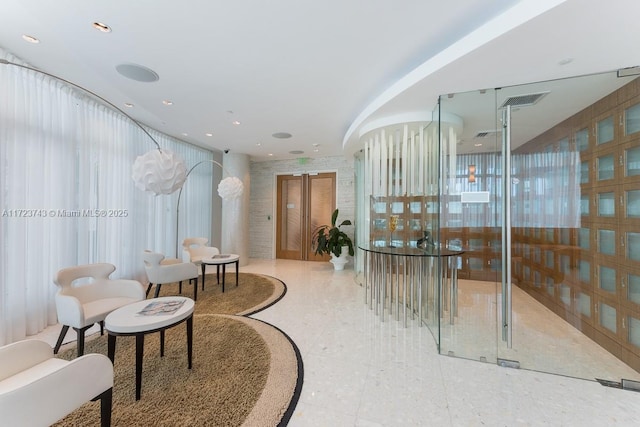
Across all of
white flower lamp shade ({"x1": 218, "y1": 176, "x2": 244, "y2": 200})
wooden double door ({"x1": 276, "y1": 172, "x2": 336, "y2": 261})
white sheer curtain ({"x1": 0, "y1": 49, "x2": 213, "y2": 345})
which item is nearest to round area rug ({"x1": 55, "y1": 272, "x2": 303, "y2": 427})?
white sheer curtain ({"x1": 0, "y1": 49, "x2": 213, "y2": 345})

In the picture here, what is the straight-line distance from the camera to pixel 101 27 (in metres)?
2.10

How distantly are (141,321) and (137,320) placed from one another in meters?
0.05

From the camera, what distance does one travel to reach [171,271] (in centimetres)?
380

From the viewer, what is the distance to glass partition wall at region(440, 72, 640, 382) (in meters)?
2.39

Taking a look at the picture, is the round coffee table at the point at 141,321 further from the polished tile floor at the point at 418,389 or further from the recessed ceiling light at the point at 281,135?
the recessed ceiling light at the point at 281,135

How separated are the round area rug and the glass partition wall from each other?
1.75 meters

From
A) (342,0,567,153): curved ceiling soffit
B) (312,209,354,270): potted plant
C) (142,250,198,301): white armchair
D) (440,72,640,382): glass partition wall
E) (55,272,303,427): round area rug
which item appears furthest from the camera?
(312,209,354,270): potted plant

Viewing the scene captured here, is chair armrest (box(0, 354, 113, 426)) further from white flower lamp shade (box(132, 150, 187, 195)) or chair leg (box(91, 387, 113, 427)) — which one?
white flower lamp shade (box(132, 150, 187, 195))

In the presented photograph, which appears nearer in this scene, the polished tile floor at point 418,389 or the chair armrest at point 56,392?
the chair armrest at point 56,392

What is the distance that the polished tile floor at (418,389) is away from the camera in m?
1.72

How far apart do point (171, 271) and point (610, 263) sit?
5.45 m

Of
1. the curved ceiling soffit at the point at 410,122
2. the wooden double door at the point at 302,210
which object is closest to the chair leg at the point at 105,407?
the curved ceiling soffit at the point at 410,122

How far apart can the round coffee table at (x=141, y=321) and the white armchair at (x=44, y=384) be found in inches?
13.8

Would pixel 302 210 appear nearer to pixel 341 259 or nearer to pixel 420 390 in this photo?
pixel 341 259
